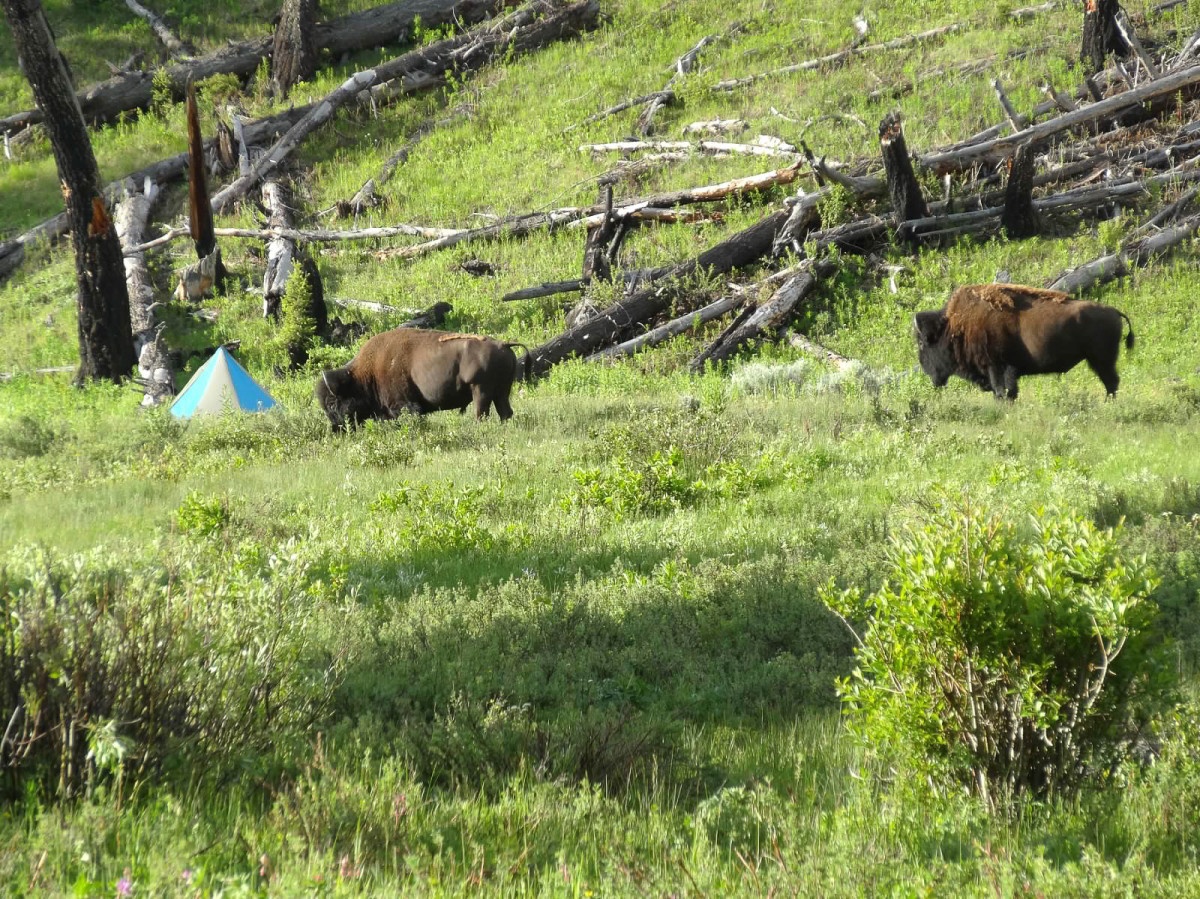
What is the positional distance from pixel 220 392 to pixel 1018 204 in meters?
13.3

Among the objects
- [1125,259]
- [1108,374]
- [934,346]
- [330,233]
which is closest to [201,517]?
[934,346]

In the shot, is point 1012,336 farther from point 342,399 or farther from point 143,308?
point 143,308

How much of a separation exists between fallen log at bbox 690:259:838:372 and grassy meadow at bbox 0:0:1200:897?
1.19ft

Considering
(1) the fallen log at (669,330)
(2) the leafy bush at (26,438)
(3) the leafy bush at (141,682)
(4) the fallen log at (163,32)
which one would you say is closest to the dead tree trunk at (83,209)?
(2) the leafy bush at (26,438)

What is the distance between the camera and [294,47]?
104 ft

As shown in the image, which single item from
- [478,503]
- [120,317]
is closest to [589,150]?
[120,317]

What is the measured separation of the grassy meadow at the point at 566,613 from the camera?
129 inches

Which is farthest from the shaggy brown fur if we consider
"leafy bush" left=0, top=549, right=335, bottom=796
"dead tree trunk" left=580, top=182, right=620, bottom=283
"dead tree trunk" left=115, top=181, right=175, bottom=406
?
"dead tree trunk" left=115, top=181, right=175, bottom=406

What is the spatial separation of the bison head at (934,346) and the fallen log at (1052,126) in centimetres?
673

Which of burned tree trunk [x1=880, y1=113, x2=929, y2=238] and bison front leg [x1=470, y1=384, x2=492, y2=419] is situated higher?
burned tree trunk [x1=880, y1=113, x2=929, y2=238]

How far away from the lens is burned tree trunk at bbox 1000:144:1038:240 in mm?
18469

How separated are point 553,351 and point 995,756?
14927 mm

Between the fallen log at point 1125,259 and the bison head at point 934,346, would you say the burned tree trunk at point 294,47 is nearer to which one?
the fallen log at point 1125,259

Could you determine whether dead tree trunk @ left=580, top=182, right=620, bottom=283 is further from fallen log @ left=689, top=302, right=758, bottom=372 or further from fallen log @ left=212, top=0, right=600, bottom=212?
fallen log @ left=212, top=0, right=600, bottom=212
